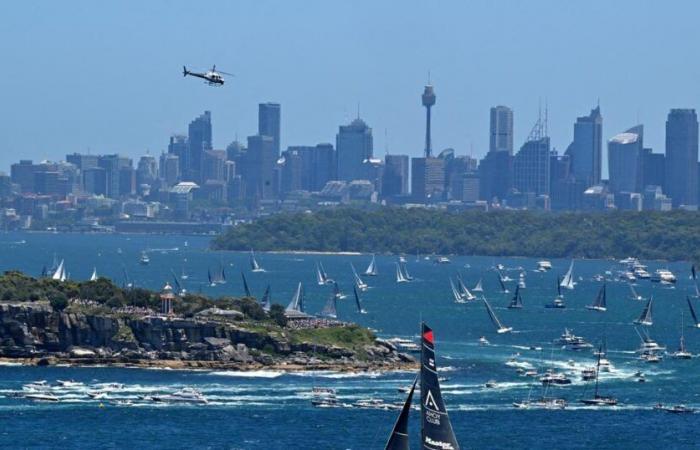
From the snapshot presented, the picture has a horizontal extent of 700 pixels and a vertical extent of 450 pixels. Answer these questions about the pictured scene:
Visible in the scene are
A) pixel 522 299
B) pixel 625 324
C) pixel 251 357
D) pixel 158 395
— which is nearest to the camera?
pixel 158 395

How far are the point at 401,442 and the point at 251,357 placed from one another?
5329 cm

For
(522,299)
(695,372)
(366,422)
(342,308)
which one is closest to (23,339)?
(366,422)

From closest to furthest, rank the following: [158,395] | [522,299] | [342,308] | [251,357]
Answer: [158,395] → [251,357] → [342,308] → [522,299]

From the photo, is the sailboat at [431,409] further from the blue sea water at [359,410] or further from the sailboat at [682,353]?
the sailboat at [682,353]

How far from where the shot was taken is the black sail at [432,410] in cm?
5409

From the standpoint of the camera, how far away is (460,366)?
111 m

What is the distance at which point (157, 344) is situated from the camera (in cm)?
11138

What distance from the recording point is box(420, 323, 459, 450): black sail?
5409 centimetres

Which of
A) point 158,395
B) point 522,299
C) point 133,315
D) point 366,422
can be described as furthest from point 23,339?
point 522,299

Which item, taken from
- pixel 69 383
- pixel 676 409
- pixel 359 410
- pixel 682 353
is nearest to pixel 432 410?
pixel 359 410

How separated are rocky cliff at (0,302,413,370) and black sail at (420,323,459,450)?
176ft

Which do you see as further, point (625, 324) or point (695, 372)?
point (625, 324)

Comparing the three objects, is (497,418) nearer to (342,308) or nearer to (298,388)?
(298,388)

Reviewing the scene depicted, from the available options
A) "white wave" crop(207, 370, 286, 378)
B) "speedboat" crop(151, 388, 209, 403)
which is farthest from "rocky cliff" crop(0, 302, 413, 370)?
"speedboat" crop(151, 388, 209, 403)
